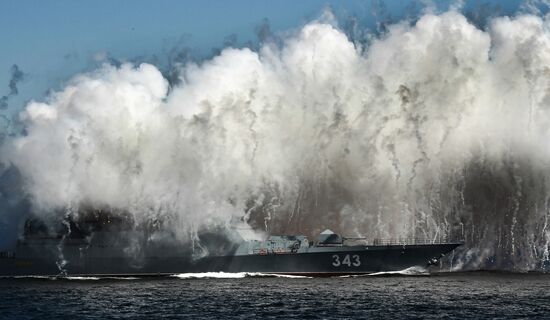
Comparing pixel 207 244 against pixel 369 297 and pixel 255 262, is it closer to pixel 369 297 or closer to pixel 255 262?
pixel 255 262

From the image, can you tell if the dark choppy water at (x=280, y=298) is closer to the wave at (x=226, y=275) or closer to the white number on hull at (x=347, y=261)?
the wave at (x=226, y=275)

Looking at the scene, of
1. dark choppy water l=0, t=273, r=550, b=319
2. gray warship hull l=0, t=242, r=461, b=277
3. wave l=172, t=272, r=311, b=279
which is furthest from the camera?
wave l=172, t=272, r=311, b=279

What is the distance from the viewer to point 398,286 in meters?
102

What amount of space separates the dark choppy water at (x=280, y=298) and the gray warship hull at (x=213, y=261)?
2478 mm

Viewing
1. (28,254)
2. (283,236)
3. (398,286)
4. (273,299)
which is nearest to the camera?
(273,299)

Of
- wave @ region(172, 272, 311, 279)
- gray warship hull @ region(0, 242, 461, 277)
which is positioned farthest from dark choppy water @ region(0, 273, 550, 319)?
gray warship hull @ region(0, 242, 461, 277)

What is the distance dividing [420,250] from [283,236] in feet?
61.4

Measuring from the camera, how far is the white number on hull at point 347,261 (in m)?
116

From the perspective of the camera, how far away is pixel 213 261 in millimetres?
121938

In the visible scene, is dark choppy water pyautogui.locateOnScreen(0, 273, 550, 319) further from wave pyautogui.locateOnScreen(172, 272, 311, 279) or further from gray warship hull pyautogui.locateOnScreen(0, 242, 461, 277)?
gray warship hull pyautogui.locateOnScreen(0, 242, 461, 277)

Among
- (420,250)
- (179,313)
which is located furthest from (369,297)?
(420,250)

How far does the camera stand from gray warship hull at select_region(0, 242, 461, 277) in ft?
383

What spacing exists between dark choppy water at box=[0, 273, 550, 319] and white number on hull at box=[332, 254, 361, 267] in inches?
98.3

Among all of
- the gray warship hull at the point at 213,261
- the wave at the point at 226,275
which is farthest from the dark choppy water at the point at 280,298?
the gray warship hull at the point at 213,261
